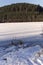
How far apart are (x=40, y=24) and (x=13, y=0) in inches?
19.7

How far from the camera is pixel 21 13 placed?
190cm

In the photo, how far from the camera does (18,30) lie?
1.91m

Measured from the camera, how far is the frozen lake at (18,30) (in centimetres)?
186

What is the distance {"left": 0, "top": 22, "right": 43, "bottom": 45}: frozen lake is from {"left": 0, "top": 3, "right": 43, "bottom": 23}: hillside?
6 centimetres

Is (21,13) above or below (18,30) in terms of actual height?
above

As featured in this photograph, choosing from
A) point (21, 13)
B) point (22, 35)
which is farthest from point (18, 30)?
point (21, 13)

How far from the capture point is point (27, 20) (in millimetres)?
1938

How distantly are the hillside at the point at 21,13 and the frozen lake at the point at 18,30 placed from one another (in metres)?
0.06

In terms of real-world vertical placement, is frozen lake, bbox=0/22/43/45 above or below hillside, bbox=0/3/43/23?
below

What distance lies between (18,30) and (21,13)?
232 millimetres

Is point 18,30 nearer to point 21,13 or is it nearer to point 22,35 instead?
point 22,35

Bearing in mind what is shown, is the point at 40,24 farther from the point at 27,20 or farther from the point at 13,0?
the point at 13,0

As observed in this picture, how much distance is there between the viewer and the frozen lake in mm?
1855

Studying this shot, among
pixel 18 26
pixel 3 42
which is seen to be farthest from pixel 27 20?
pixel 3 42
